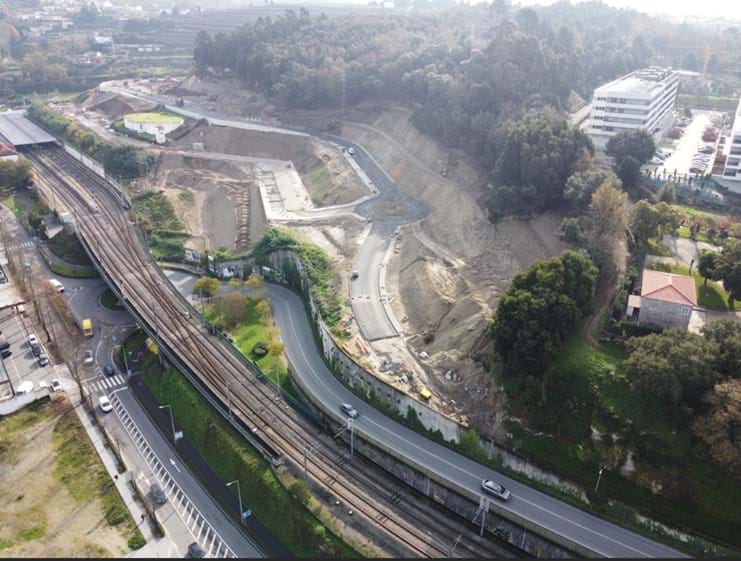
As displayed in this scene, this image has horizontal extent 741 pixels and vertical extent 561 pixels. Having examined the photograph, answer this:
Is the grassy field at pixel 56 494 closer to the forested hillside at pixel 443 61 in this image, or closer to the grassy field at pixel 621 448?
the grassy field at pixel 621 448

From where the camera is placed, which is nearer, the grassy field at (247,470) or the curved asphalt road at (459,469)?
the curved asphalt road at (459,469)

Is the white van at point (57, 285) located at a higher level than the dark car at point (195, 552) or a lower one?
higher

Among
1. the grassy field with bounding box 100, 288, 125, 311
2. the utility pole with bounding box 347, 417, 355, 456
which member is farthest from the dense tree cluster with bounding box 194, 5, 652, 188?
the grassy field with bounding box 100, 288, 125, 311

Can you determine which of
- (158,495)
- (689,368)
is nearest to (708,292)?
(689,368)

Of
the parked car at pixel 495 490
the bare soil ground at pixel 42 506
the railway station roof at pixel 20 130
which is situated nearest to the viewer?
the parked car at pixel 495 490

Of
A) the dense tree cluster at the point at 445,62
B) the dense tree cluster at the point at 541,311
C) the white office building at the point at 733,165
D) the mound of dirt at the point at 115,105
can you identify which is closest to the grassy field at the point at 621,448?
the dense tree cluster at the point at 541,311

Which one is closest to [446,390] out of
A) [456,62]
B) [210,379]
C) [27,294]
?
[210,379]
